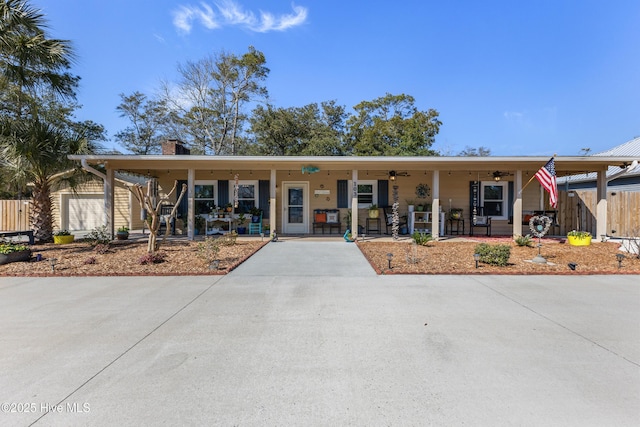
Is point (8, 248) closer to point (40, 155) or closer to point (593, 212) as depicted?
point (40, 155)

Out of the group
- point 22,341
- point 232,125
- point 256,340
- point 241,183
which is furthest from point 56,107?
point 256,340

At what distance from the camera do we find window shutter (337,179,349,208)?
12.1 metres

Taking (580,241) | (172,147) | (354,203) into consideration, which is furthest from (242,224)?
(580,241)

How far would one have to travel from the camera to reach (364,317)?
3.70m

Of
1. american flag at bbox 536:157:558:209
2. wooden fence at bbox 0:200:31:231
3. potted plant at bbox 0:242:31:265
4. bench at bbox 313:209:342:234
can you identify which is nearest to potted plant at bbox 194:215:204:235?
bench at bbox 313:209:342:234

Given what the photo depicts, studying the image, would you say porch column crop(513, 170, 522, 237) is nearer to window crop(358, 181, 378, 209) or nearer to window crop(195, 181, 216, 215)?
window crop(358, 181, 378, 209)

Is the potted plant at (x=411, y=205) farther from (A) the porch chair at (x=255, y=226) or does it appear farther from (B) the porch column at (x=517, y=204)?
(A) the porch chair at (x=255, y=226)

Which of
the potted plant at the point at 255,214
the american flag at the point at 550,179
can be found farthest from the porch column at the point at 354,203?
the american flag at the point at 550,179

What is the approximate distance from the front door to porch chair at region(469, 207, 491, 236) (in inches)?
243

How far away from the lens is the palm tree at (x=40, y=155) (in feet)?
27.4

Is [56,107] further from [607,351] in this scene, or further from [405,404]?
[607,351]

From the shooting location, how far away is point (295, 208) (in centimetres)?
1232

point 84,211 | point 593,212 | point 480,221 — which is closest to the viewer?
point 480,221

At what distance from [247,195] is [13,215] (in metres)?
11.6
